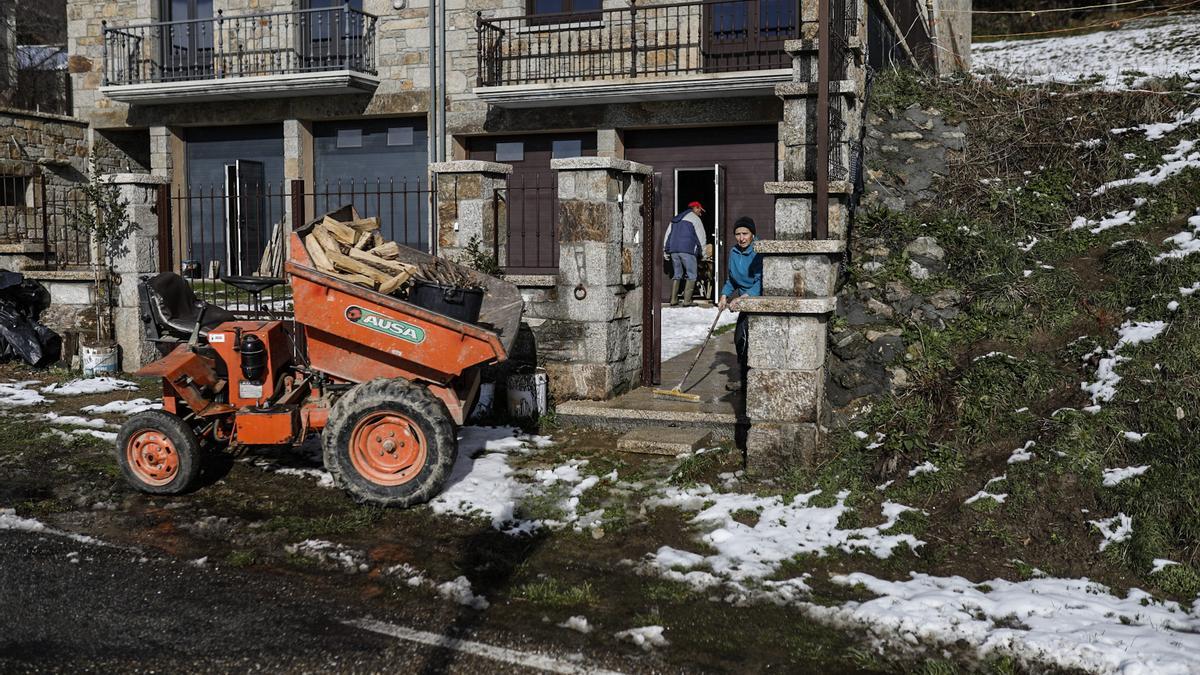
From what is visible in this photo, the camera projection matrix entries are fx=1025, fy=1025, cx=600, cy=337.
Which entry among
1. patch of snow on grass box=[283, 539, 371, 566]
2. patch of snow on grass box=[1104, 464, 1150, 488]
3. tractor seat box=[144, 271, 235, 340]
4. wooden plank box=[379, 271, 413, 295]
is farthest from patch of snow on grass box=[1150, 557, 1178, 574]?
tractor seat box=[144, 271, 235, 340]

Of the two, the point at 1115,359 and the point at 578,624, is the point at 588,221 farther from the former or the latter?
the point at 578,624

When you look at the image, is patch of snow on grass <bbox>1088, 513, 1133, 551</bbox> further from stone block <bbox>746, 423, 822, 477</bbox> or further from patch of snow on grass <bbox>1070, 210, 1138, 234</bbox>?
patch of snow on grass <bbox>1070, 210, 1138, 234</bbox>

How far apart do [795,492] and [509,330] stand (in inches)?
86.6

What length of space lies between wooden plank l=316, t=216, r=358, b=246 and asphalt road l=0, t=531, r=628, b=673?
2.41 m

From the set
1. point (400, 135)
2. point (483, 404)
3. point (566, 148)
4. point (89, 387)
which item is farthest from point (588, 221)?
point (400, 135)

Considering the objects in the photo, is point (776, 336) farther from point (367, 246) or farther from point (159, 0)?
point (159, 0)

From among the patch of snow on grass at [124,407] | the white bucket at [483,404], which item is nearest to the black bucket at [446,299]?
the white bucket at [483,404]

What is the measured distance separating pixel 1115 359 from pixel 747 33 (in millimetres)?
10221

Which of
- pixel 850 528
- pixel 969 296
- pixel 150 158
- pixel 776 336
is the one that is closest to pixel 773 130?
pixel 969 296

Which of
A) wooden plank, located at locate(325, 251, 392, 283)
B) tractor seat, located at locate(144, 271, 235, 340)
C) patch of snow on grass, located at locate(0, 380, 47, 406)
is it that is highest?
wooden plank, located at locate(325, 251, 392, 283)

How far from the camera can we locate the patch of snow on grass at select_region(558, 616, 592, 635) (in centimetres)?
461

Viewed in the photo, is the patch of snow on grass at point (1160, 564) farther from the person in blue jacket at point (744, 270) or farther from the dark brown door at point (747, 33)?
the dark brown door at point (747, 33)

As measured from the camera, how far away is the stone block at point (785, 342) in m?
6.95

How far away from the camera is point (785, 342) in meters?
6.99
